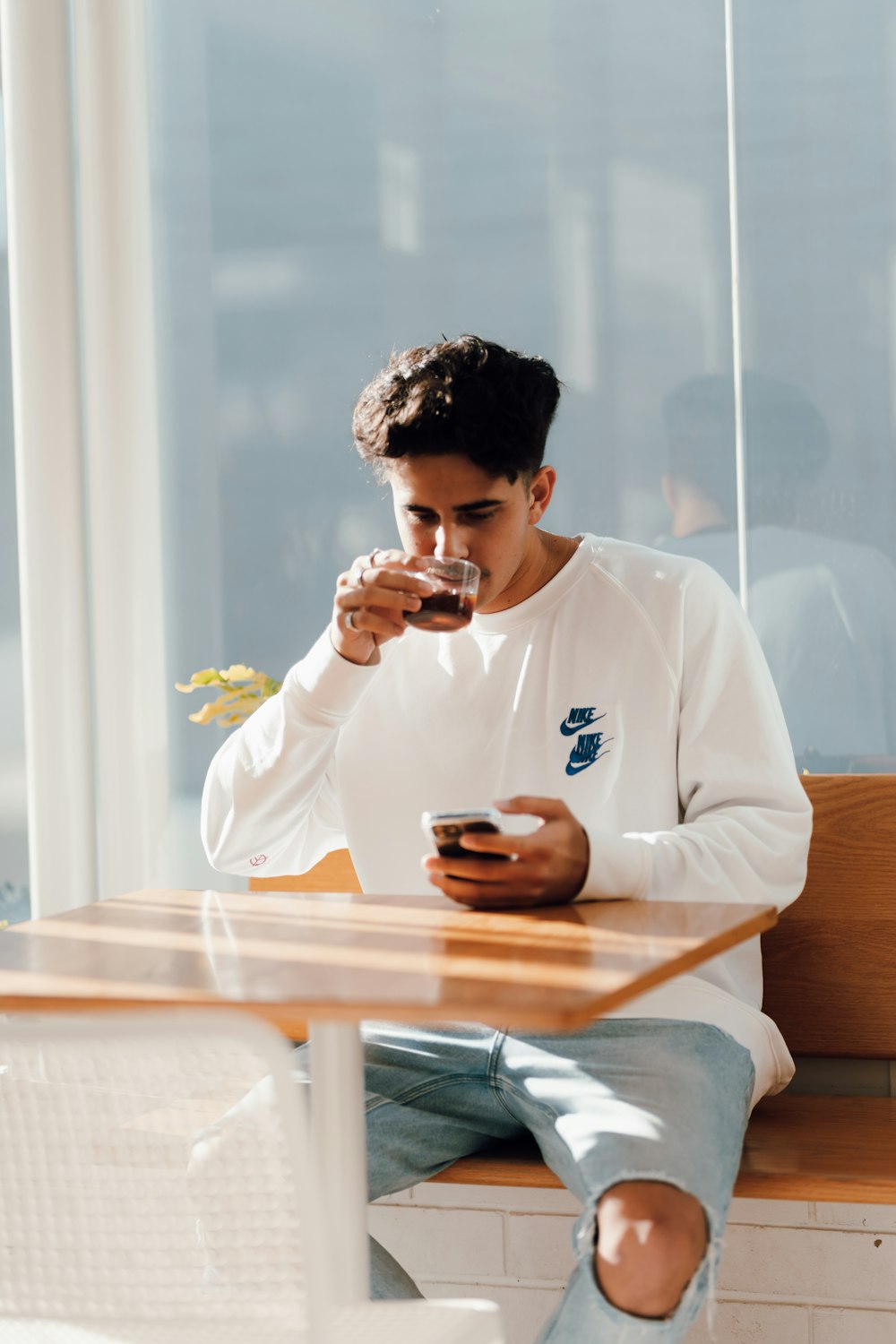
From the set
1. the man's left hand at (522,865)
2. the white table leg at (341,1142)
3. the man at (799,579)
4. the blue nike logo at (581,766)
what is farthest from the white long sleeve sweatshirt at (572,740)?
the man at (799,579)

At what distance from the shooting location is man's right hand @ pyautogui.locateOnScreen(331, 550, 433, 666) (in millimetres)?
1805

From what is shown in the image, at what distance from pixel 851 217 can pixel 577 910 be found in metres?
2.13

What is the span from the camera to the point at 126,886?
11.2ft

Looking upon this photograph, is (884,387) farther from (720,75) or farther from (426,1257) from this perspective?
(426,1257)

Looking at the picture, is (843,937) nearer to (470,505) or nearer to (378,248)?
(470,505)

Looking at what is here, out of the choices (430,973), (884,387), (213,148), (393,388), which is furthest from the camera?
(213,148)

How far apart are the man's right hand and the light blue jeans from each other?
1.58 feet

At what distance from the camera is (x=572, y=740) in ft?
6.36

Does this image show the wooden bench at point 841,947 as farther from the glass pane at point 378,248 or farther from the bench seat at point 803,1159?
the glass pane at point 378,248

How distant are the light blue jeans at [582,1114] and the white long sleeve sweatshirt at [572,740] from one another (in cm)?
14

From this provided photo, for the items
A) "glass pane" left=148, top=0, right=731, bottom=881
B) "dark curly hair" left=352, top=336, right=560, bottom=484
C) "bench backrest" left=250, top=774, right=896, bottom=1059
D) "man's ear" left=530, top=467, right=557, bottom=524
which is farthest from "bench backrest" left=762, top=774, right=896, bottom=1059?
"glass pane" left=148, top=0, right=731, bottom=881

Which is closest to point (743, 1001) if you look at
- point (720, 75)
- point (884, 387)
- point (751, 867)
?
point (751, 867)

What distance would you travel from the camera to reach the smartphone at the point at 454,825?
1510mm

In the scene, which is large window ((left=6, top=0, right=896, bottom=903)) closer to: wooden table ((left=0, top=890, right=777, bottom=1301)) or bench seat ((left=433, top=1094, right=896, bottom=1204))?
bench seat ((left=433, top=1094, right=896, bottom=1204))
